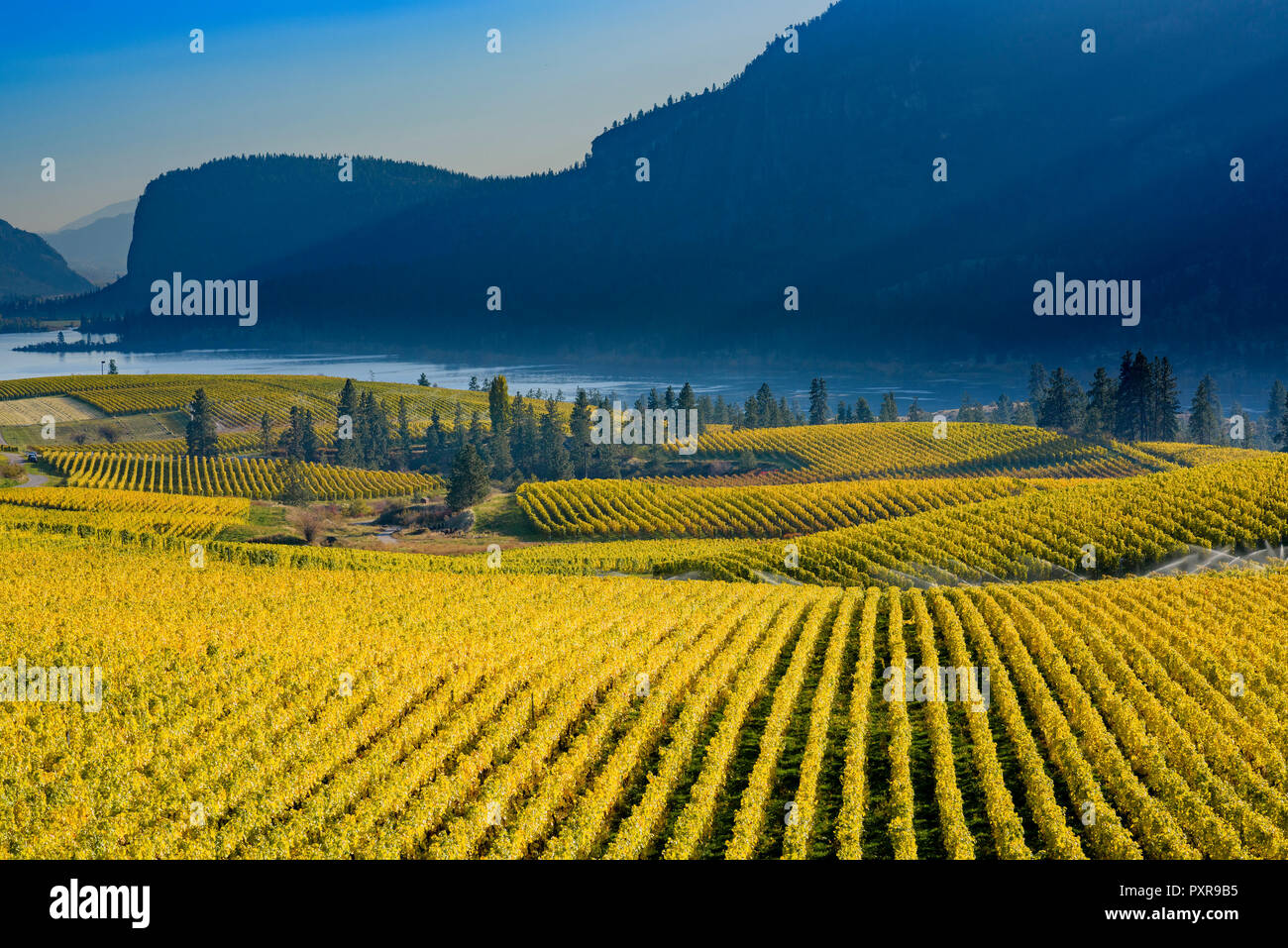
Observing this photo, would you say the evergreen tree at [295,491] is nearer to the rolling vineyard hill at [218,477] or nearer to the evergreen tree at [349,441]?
the rolling vineyard hill at [218,477]

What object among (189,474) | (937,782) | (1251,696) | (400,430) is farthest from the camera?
(400,430)

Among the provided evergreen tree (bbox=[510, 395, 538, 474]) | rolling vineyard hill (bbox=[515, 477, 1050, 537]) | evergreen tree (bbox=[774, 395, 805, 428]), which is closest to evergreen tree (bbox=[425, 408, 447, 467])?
evergreen tree (bbox=[510, 395, 538, 474])

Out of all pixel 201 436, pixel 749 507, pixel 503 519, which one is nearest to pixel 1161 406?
pixel 749 507

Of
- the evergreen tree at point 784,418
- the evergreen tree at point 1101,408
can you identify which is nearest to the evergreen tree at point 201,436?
the evergreen tree at point 784,418

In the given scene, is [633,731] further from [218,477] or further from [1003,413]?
[1003,413]

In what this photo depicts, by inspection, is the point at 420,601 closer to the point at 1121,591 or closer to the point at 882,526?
the point at 1121,591

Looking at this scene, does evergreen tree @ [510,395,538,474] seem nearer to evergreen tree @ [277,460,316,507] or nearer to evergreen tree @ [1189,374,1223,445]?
evergreen tree @ [277,460,316,507]
